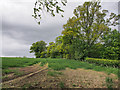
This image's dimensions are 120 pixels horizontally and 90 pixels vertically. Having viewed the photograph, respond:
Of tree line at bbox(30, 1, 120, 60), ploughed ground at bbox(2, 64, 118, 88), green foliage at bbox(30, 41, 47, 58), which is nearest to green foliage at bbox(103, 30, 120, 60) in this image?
tree line at bbox(30, 1, 120, 60)

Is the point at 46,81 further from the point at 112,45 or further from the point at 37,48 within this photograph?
the point at 37,48

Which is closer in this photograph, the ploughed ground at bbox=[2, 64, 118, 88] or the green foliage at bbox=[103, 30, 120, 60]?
the ploughed ground at bbox=[2, 64, 118, 88]

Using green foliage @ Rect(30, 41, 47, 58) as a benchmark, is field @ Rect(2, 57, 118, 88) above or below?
below

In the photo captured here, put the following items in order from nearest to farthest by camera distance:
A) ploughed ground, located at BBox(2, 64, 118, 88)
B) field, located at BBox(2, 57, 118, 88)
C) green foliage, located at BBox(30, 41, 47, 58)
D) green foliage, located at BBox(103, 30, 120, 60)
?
ploughed ground, located at BBox(2, 64, 118, 88) → field, located at BBox(2, 57, 118, 88) → green foliage, located at BBox(103, 30, 120, 60) → green foliage, located at BBox(30, 41, 47, 58)

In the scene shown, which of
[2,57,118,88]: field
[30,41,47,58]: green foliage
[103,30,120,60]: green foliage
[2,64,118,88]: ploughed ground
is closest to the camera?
[2,64,118,88]: ploughed ground

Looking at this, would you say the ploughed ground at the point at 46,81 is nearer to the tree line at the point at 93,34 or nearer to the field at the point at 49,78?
the field at the point at 49,78

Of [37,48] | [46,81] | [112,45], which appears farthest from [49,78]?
[37,48]

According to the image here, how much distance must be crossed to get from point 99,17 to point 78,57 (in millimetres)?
7480

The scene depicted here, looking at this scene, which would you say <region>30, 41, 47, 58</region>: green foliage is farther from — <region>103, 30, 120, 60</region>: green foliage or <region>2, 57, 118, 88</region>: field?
<region>2, 57, 118, 88</region>: field

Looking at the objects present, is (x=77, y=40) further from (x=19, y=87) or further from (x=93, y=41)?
(x=19, y=87)

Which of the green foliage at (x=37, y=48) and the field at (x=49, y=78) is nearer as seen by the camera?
the field at (x=49, y=78)

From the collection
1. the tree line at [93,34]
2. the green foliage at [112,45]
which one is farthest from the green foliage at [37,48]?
the green foliage at [112,45]

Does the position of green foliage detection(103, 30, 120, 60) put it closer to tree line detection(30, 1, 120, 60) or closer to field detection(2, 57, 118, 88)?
tree line detection(30, 1, 120, 60)

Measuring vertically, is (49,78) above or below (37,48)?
below
